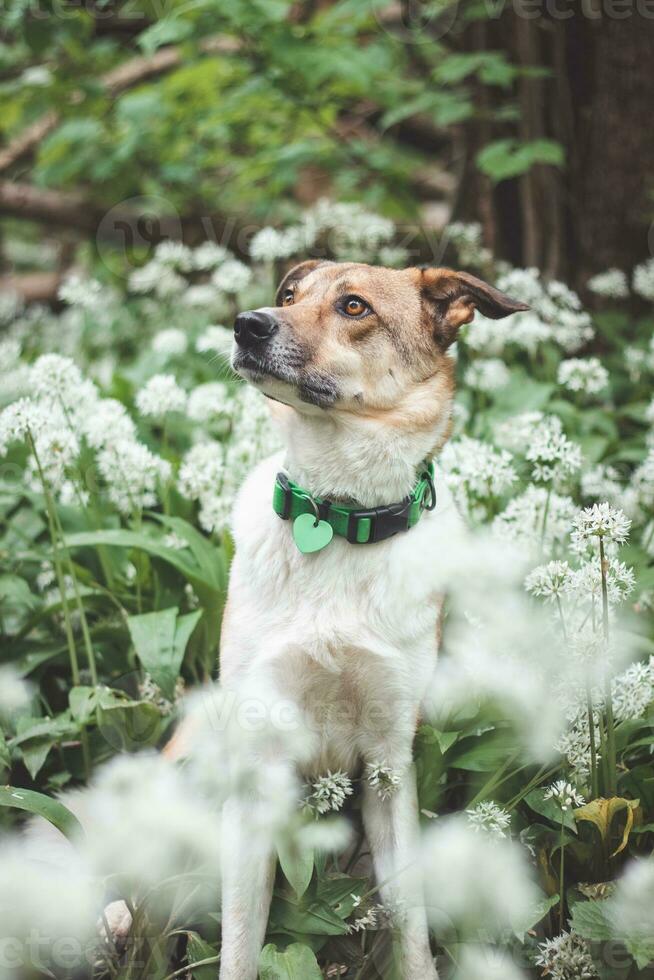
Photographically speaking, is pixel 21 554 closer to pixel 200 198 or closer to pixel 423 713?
pixel 423 713

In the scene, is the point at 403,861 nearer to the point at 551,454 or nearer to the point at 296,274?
the point at 551,454

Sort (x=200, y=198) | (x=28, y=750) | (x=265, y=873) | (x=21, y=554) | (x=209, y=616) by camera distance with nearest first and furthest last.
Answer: (x=265, y=873), (x=28, y=750), (x=209, y=616), (x=21, y=554), (x=200, y=198)

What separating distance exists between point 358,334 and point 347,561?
30.8 inches

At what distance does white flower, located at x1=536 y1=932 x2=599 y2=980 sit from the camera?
2.33 metres

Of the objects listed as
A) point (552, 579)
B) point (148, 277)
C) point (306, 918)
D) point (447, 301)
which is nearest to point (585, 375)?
point (447, 301)

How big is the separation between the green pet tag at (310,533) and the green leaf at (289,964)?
1.12 m

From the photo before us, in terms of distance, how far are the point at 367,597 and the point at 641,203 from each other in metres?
4.11

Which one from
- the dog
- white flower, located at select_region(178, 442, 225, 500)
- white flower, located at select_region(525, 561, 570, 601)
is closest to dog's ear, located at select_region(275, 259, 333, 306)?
the dog

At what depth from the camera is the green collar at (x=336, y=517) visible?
2750mm

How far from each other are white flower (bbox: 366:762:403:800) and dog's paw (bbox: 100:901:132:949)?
0.85 m

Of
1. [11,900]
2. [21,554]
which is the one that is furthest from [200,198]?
[11,900]

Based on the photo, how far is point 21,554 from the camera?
3.81m

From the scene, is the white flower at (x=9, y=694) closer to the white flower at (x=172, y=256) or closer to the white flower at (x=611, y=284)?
the white flower at (x=172, y=256)

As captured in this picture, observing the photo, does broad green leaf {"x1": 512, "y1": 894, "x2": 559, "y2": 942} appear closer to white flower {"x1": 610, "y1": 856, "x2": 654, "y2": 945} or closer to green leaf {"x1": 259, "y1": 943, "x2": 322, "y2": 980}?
white flower {"x1": 610, "y1": 856, "x2": 654, "y2": 945}
